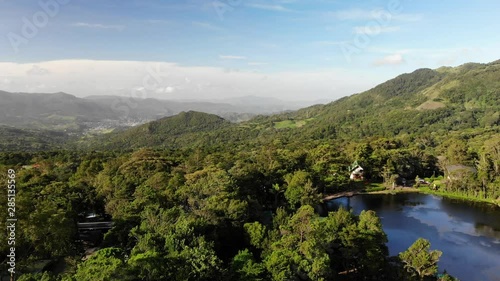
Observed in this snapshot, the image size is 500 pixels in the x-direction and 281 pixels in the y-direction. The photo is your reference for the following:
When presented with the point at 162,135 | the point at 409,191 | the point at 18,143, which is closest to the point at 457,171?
the point at 409,191

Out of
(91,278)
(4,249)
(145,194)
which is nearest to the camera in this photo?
(91,278)

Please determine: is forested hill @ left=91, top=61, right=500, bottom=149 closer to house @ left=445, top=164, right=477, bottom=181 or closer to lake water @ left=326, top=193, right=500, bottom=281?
house @ left=445, top=164, right=477, bottom=181

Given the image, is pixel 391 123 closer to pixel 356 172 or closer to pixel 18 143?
pixel 356 172

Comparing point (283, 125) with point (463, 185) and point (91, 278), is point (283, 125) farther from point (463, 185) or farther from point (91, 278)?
point (91, 278)

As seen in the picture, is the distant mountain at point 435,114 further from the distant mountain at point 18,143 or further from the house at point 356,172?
the distant mountain at point 18,143

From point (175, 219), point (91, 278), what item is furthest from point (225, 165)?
point (91, 278)

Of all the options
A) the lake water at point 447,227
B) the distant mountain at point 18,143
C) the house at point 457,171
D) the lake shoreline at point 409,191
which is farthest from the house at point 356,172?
the distant mountain at point 18,143

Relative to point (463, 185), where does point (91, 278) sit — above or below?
above

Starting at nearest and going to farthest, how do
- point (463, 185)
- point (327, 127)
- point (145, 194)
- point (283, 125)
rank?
point (145, 194) < point (463, 185) < point (327, 127) < point (283, 125)
